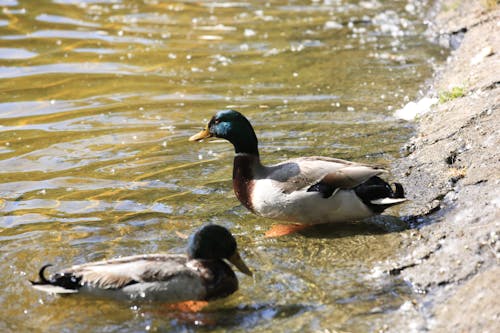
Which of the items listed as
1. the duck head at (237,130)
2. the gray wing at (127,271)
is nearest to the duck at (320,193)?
the duck head at (237,130)

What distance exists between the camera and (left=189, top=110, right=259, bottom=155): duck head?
6340 millimetres

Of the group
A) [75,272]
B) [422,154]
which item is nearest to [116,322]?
[75,272]

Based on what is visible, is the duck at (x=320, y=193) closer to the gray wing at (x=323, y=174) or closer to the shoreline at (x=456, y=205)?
A: the gray wing at (x=323, y=174)

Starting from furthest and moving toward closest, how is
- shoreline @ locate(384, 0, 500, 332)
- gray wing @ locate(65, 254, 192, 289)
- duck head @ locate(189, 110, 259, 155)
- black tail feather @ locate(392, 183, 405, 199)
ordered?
duck head @ locate(189, 110, 259, 155) < black tail feather @ locate(392, 183, 405, 199) < gray wing @ locate(65, 254, 192, 289) < shoreline @ locate(384, 0, 500, 332)

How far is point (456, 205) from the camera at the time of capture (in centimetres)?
584

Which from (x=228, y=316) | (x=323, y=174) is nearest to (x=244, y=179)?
(x=323, y=174)

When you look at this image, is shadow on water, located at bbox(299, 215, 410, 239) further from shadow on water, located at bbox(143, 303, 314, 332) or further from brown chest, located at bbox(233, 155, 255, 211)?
shadow on water, located at bbox(143, 303, 314, 332)

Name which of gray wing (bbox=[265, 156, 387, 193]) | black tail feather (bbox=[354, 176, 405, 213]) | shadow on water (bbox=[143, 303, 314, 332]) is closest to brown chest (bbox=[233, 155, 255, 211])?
gray wing (bbox=[265, 156, 387, 193])

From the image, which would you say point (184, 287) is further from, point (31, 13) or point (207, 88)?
point (31, 13)

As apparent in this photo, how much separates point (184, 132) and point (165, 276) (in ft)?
13.1

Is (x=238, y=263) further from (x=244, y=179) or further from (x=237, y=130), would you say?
(x=237, y=130)

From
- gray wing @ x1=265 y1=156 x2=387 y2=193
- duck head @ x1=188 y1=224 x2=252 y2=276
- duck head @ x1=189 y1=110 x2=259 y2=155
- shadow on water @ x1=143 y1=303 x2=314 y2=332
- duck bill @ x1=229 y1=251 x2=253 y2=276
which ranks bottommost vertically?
shadow on water @ x1=143 y1=303 x2=314 y2=332

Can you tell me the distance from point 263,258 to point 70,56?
721cm

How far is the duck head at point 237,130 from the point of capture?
6.34 meters
